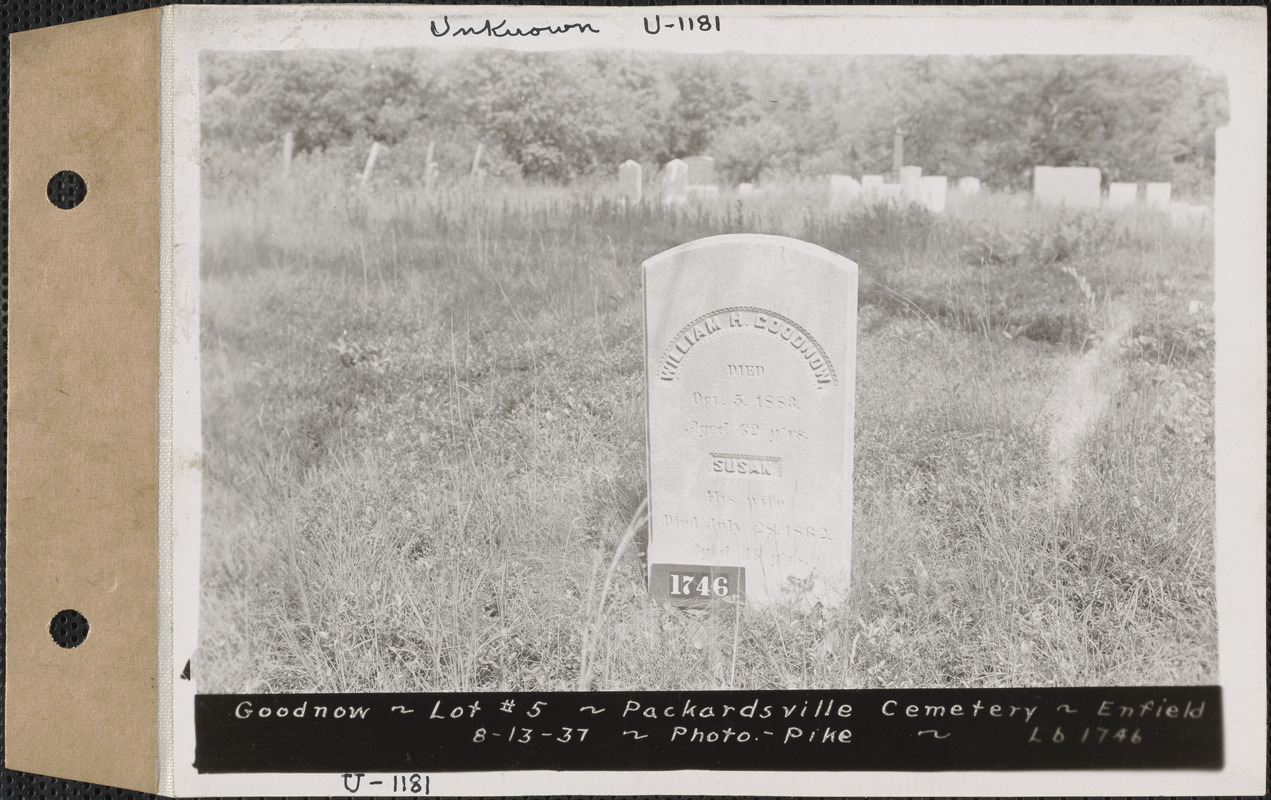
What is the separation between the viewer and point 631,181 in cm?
239

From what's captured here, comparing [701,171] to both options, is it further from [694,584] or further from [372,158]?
[694,584]

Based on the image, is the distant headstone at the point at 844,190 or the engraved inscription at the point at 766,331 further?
the distant headstone at the point at 844,190

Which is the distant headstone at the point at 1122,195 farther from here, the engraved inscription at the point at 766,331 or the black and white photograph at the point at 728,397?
the engraved inscription at the point at 766,331

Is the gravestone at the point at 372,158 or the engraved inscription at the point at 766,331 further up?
the gravestone at the point at 372,158

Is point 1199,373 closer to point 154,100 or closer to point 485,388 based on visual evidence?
point 485,388

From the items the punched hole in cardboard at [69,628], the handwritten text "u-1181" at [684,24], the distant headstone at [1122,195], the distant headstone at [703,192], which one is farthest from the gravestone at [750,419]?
the punched hole in cardboard at [69,628]

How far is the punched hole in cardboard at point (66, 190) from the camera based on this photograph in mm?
2340

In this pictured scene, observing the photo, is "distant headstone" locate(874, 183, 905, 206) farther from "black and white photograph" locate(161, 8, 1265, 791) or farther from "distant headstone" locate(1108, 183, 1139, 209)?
"distant headstone" locate(1108, 183, 1139, 209)

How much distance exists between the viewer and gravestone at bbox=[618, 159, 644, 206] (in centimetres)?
239

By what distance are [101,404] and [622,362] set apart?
5.23 feet
